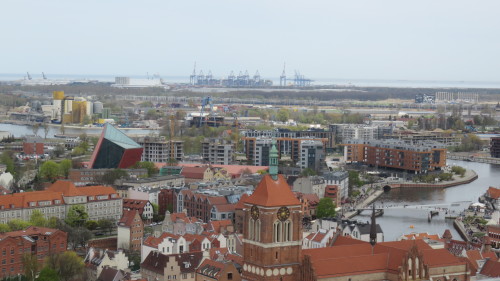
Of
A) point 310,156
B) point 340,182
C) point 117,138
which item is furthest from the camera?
point 310,156

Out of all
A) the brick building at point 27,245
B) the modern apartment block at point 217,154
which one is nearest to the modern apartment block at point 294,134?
the modern apartment block at point 217,154

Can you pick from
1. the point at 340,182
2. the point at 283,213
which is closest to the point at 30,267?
the point at 283,213

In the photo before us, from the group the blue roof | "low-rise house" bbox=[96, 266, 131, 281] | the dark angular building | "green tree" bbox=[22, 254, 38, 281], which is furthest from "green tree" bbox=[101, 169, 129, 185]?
"low-rise house" bbox=[96, 266, 131, 281]

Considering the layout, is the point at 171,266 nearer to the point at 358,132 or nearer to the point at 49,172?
the point at 49,172

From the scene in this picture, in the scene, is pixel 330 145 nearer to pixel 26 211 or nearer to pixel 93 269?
pixel 26 211

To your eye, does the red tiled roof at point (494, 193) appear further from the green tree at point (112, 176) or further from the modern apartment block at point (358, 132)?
the modern apartment block at point (358, 132)

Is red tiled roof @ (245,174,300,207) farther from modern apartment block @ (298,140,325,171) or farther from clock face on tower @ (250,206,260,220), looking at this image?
modern apartment block @ (298,140,325,171)
